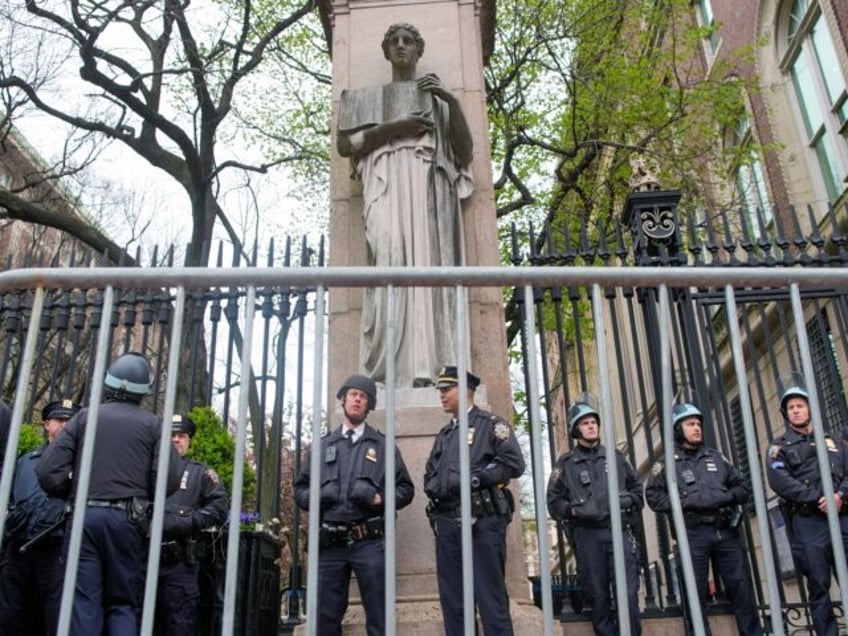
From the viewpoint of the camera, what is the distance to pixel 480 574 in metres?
4.51

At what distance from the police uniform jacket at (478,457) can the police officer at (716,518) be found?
4.54ft

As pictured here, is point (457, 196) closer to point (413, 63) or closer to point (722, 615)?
point (413, 63)

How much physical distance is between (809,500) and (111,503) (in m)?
4.53

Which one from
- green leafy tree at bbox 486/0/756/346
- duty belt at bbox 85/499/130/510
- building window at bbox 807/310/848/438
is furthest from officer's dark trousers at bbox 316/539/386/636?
green leafy tree at bbox 486/0/756/346

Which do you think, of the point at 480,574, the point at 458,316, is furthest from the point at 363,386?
the point at 458,316

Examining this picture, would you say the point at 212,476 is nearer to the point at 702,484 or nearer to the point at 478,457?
the point at 478,457

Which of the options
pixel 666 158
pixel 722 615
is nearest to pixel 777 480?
pixel 722 615

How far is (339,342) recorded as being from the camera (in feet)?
21.0

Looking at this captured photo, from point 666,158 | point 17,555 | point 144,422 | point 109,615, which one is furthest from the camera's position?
point 666,158

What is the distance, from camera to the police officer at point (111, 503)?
13.0ft

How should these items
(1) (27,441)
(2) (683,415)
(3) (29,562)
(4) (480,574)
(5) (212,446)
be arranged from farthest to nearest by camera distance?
(5) (212,446), (1) (27,441), (2) (683,415), (3) (29,562), (4) (480,574)

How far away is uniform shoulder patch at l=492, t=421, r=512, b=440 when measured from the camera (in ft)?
16.0

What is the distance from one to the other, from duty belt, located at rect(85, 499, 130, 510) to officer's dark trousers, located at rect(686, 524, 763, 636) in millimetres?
3823

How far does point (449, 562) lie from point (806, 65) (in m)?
14.7
